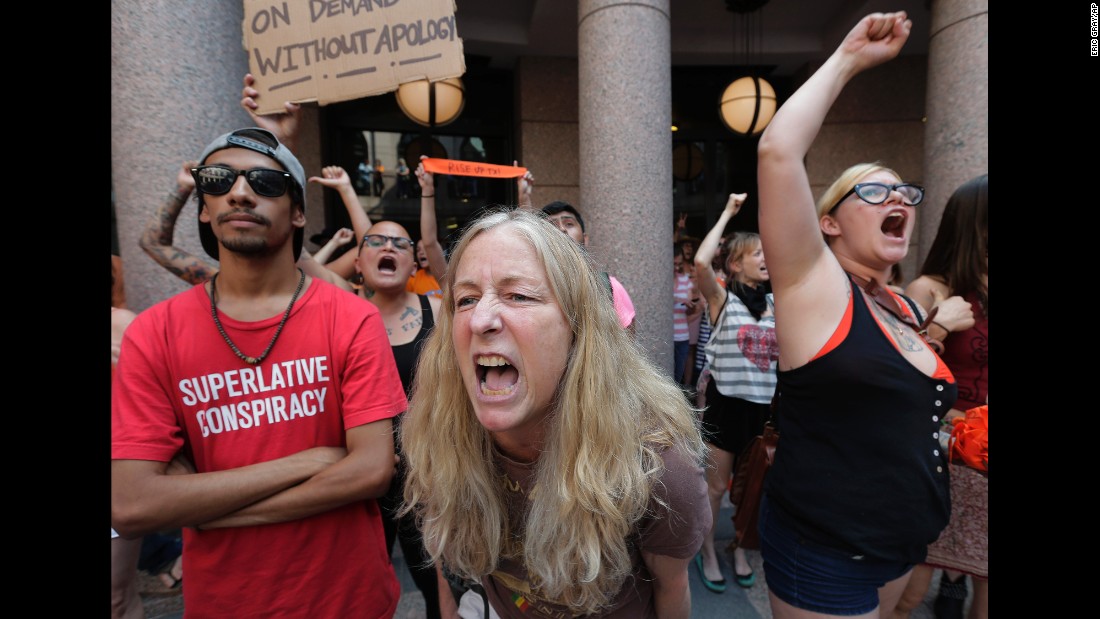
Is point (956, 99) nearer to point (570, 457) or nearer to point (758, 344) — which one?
point (758, 344)

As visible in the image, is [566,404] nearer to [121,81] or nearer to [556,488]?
[556,488]

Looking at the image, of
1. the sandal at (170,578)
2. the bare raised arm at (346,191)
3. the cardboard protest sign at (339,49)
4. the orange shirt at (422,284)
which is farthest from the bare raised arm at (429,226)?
the sandal at (170,578)

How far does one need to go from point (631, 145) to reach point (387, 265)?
2.08m

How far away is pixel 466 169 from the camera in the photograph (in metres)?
3.29

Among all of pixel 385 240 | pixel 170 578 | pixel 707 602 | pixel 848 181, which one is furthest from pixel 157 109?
pixel 707 602

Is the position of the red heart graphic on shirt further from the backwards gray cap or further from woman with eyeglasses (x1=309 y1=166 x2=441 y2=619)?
the backwards gray cap

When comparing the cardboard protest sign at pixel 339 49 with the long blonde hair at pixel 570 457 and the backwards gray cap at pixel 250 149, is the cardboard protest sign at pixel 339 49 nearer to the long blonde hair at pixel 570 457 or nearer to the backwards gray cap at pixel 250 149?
the backwards gray cap at pixel 250 149

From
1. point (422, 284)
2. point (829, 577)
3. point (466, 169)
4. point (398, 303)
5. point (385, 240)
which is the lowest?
point (829, 577)

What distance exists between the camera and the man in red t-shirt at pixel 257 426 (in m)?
1.60

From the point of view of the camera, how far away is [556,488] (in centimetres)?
136

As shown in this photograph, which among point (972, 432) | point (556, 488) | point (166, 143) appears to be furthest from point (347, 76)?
point (972, 432)

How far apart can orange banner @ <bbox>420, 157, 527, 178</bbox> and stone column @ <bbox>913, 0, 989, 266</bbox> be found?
3473 mm

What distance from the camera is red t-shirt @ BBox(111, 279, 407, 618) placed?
1.67 metres

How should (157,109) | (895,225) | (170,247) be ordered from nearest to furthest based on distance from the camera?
(895,225) < (170,247) < (157,109)
